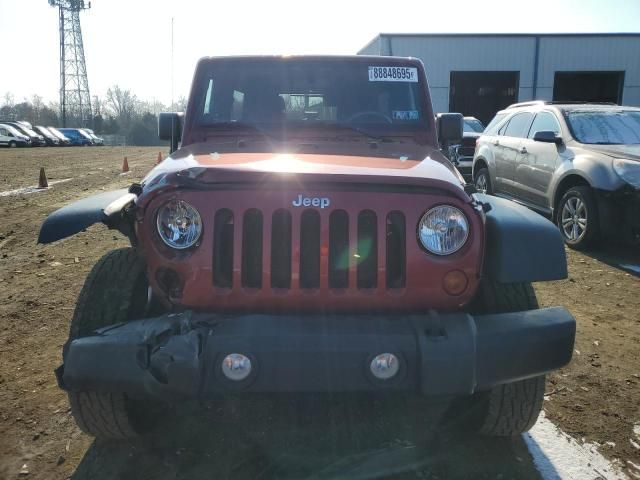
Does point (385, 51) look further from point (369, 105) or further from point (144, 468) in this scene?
point (144, 468)

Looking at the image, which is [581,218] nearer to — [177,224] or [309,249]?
[309,249]

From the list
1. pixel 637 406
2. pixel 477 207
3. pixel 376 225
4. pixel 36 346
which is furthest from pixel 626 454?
pixel 36 346

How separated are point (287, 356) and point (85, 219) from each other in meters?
1.16

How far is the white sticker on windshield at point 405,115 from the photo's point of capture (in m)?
3.86

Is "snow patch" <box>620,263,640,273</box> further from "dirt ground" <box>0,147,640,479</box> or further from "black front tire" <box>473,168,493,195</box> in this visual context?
"black front tire" <box>473,168,493,195</box>

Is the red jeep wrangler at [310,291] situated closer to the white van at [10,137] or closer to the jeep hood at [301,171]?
the jeep hood at [301,171]

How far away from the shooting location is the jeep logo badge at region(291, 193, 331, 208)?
92.7 inches

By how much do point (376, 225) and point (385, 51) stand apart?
20.2 meters

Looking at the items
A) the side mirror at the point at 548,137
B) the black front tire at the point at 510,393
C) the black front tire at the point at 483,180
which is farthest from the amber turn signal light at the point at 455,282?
the black front tire at the point at 483,180

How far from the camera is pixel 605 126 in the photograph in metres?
7.14

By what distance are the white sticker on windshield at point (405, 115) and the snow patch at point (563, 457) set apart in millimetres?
2093

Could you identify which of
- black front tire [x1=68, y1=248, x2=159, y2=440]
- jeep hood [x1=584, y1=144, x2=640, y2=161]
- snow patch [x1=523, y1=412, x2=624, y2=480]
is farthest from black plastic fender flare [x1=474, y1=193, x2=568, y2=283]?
jeep hood [x1=584, y1=144, x2=640, y2=161]

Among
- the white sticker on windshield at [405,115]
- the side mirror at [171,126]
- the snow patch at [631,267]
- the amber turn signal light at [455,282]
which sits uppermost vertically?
the white sticker on windshield at [405,115]

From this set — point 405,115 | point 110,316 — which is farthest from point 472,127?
point 110,316
